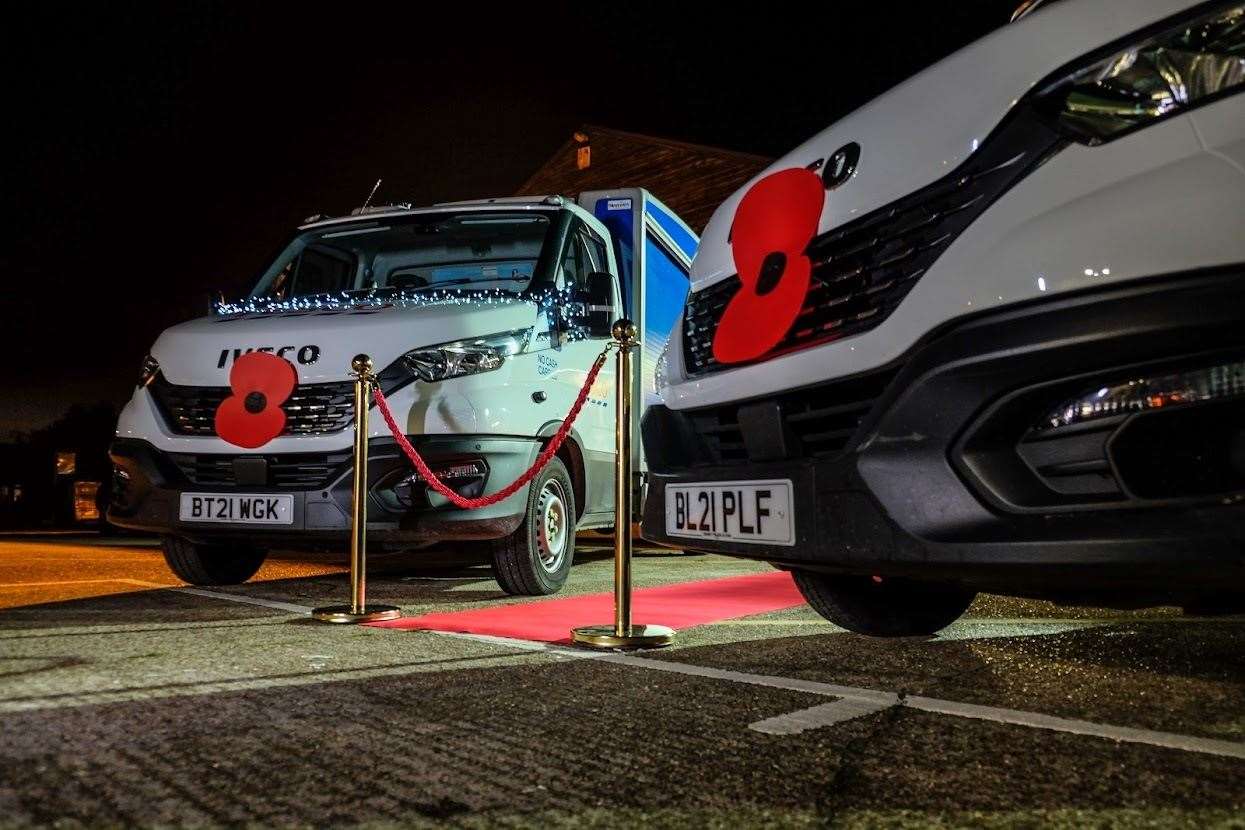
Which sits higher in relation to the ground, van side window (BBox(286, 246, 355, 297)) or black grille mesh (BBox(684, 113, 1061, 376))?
van side window (BBox(286, 246, 355, 297))

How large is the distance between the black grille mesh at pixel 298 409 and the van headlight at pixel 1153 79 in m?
3.23

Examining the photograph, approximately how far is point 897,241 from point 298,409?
3.07 meters

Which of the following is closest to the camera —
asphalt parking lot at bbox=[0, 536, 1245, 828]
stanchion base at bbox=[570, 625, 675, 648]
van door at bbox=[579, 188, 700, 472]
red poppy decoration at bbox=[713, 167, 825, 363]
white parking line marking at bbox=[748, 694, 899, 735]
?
asphalt parking lot at bbox=[0, 536, 1245, 828]

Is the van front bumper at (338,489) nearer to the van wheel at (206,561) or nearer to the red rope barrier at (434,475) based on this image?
the red rope barrier at (434,475)

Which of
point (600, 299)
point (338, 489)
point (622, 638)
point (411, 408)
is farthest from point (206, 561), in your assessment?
point (622, 638)

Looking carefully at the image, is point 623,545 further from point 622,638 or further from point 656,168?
point 656,168

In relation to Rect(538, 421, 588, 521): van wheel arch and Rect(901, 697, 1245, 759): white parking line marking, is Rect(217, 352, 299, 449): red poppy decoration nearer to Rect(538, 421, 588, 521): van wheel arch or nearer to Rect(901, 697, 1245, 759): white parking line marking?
Rect(538, 421, 588, 521): van wheel arch

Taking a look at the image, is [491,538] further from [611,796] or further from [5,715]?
[611,796]

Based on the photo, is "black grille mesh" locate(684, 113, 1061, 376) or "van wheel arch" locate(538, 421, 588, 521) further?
"van wheel arch" locate(538, 421, 588, 521)

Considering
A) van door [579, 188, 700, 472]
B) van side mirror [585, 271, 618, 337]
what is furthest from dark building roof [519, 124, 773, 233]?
van side mirror [585, 271, 618, 337]

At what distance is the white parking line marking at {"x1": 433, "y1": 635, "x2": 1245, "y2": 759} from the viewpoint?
1.88 metres

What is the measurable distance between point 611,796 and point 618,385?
2.03m

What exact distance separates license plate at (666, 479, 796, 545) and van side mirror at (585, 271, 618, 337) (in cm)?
228

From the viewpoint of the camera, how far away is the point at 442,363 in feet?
14.0
